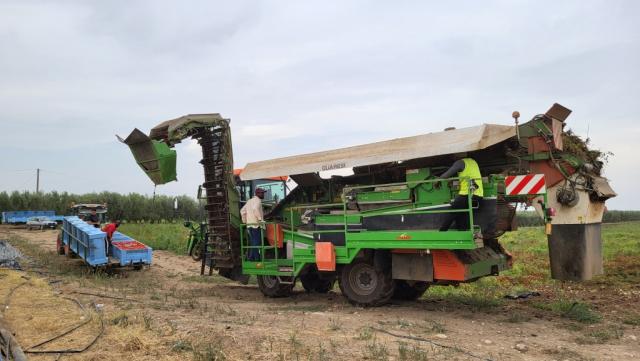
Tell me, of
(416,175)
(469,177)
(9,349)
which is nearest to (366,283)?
(416,175)

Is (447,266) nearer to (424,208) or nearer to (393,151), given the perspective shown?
(424,208)

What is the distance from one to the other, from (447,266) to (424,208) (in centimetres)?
100

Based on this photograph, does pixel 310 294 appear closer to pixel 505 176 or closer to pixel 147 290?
pixel 147 290

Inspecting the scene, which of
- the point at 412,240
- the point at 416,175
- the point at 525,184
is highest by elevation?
the point at 416,175

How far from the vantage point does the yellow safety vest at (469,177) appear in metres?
7.70

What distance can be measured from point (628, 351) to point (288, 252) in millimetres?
6269

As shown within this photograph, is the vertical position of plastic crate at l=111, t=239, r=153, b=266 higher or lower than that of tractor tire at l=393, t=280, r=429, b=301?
higher

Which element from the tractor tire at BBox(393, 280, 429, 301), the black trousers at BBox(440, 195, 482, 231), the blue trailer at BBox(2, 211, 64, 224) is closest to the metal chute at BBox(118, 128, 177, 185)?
the tractor tire at BBox(393, 280, 429, 301)

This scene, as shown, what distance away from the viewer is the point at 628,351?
6.25 m

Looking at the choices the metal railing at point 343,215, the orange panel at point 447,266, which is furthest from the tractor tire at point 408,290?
the metal railing at point 343,215

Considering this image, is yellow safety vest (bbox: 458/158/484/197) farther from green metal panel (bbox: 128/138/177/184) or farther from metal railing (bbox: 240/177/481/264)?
green metal panel (bbox: 128/138/177/184)

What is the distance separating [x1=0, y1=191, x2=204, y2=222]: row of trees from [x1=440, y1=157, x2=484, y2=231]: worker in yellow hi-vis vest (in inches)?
1454

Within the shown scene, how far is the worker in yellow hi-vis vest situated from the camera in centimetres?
771

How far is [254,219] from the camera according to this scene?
1081cm
